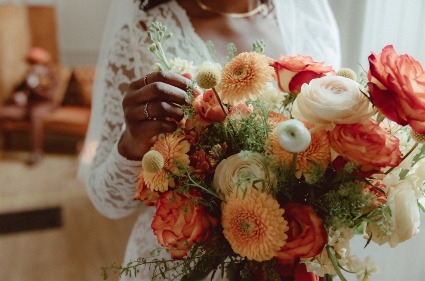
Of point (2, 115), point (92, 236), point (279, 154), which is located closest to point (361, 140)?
point (279, 154)

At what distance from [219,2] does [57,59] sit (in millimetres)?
4090

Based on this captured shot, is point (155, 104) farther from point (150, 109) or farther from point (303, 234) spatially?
point (303, 234)

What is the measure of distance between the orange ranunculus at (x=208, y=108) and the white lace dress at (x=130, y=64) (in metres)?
0.36

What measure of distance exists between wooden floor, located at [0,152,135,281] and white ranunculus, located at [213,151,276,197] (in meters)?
2.21

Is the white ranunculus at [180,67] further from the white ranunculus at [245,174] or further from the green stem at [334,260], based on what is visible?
the green stem at [334,260]

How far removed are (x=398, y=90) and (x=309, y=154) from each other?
121 millimetres

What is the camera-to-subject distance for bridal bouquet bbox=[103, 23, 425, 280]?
0.55 metres

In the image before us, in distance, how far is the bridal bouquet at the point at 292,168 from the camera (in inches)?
21.8

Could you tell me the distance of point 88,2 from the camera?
5.03 meters

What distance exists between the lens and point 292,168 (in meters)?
0.57

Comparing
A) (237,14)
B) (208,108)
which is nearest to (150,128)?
(208,108)

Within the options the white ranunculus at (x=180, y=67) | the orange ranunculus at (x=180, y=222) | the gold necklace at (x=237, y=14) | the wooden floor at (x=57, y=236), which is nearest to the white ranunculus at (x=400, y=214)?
the orange ranunculus at (x=180, y=222)

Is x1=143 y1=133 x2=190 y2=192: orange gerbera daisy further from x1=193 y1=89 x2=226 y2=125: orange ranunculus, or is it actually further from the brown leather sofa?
the brown leather sofa

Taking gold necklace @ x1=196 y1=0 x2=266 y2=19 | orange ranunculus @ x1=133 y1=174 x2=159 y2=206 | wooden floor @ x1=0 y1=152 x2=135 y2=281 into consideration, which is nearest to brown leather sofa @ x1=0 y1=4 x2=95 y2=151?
wooden floor @ x1=0 y1=152 x2=135 y2=281
